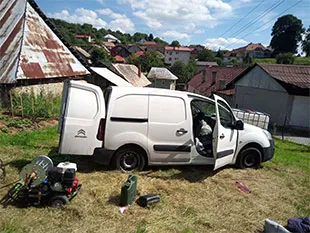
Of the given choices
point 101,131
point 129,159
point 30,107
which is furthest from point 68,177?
point 30,107

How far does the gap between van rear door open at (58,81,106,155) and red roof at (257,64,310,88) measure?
55.6 feet

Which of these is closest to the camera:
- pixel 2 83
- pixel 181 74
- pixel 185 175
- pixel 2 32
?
pixel 185 175

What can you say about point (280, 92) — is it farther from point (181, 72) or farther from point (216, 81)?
point (181, 72)

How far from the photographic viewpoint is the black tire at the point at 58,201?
410cm

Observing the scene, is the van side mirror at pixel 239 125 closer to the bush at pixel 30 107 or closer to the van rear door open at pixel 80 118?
the van rear door open at pixel 80 118

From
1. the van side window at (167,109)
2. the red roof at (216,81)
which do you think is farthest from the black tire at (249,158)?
Answer: the red roof at (216,81)

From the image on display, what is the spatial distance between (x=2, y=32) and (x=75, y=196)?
13.6 meters

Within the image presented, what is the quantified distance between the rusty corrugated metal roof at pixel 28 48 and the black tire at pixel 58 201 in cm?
957

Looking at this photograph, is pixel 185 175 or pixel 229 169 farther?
pixel 229 169

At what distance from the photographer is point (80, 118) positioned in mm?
5207

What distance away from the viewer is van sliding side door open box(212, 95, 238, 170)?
5.39m

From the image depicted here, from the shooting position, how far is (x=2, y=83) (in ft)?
37.8

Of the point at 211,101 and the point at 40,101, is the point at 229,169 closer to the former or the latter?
the point at 211,101

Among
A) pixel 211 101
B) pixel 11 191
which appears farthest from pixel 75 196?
pixel 211 101
